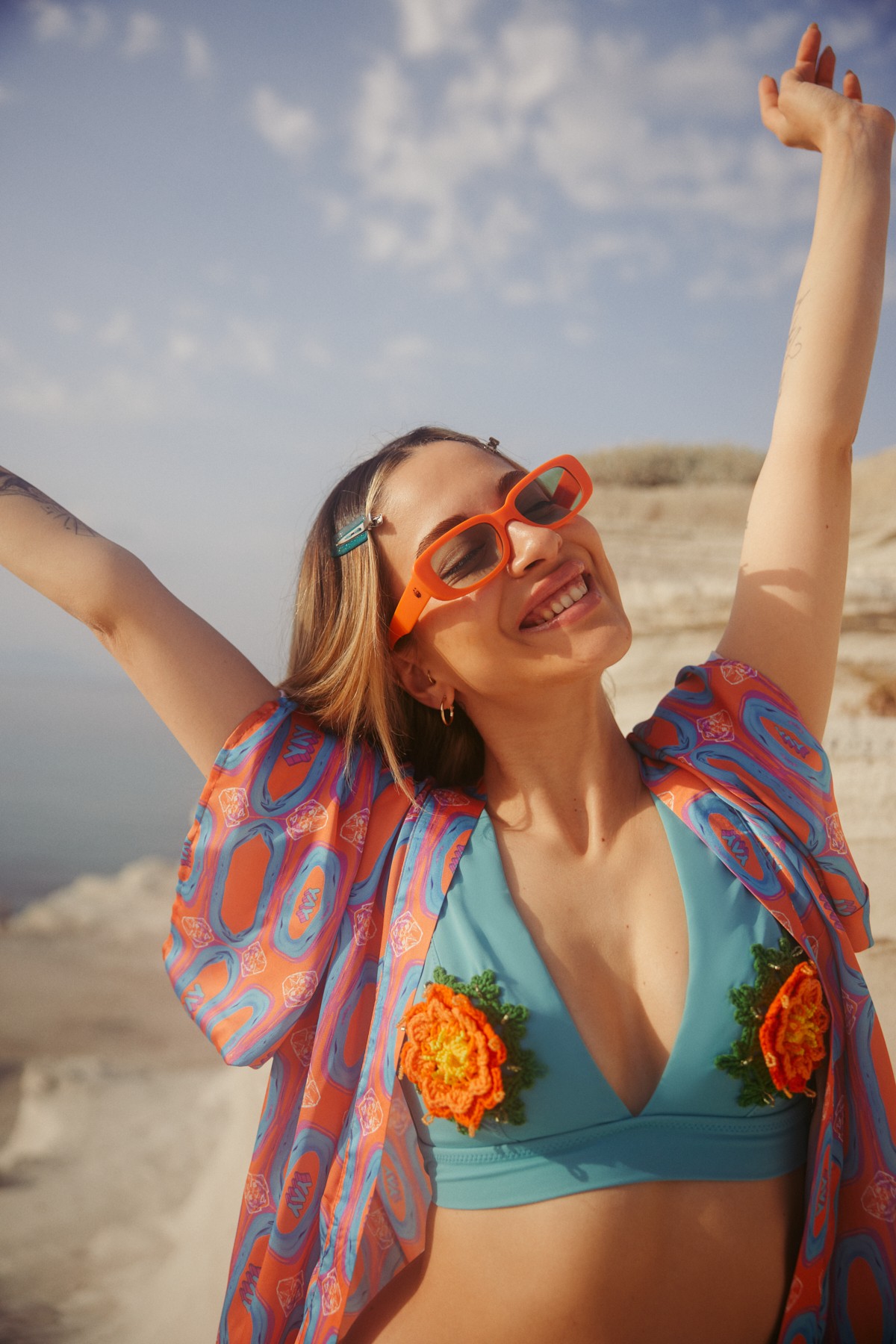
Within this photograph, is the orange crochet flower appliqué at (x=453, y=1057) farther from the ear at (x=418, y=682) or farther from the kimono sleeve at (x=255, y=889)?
the ear at (x=418, y=682)

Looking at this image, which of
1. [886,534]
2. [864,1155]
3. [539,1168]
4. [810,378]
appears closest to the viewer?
[539,1168]

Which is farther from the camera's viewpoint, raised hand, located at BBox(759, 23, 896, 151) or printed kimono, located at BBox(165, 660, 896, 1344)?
raised hand, located at BBox(759, 23, 896, 151)

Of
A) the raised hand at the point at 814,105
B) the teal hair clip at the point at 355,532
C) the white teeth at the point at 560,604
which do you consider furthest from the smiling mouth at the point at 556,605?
the raised hand at the point at 814,105

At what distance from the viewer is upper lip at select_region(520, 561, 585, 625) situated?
1592mm

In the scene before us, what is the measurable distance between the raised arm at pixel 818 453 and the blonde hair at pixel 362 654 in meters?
0.61

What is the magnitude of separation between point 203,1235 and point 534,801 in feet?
6.75

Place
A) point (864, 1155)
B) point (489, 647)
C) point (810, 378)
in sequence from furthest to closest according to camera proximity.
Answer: point (810, 378), point (489, 647), point (864, 1155)

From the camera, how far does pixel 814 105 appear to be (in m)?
1.96

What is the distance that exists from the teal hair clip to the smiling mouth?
0.38 metres

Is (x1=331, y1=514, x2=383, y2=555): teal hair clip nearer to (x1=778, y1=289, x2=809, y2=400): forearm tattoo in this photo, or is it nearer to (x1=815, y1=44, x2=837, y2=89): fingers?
(x1=778, y1=289, x2=809, y2=400): forearm tattoo

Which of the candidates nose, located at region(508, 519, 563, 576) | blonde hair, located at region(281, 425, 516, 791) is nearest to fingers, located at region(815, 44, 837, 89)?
blonde hair, located at region(281, 425, 516, 791)

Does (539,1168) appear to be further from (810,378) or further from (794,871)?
(810,378)

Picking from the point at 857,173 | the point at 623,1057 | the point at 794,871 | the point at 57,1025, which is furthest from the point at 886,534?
the point at 57,1025

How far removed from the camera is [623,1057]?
1411mm
